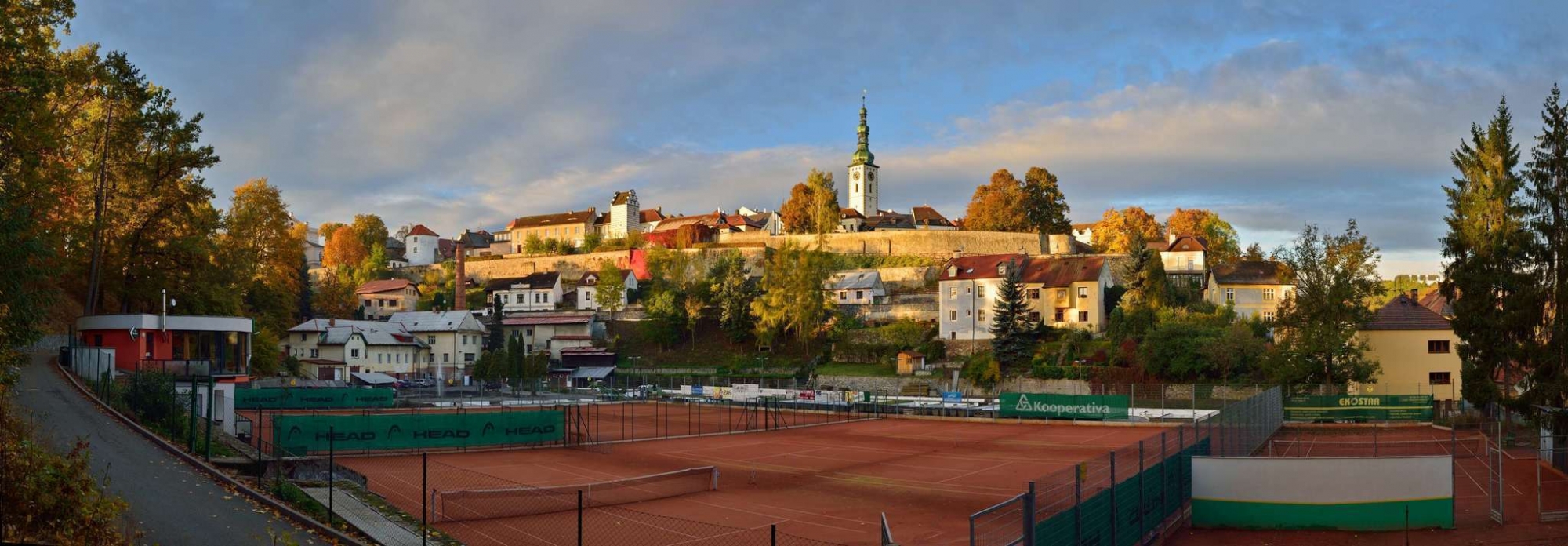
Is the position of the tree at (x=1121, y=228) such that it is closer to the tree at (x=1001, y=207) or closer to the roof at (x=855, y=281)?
the tree at (x=1001, y=207)

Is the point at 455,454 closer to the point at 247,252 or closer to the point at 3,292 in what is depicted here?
the point at 3,292

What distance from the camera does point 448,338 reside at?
274ft

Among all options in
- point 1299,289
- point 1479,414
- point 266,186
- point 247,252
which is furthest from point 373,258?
point 1479,414

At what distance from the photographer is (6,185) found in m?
19.9

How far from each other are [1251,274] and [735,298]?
39.6 m

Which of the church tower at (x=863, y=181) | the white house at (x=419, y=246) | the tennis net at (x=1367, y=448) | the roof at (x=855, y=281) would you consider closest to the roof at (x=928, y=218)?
the church tower at (x=863, y=181)

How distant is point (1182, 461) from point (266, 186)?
209 ft

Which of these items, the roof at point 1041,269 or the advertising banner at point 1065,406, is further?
the roof at point 1041,269

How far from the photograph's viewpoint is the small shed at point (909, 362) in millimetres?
69125

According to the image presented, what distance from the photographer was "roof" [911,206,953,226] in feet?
418

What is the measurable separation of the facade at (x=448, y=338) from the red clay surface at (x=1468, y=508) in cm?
6583

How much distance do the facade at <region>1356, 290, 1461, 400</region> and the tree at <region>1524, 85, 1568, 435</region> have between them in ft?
83.3

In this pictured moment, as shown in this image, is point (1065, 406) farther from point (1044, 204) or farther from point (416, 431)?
point (1044, 204)

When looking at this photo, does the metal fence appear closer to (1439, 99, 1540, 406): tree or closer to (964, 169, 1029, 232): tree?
(1439, 99, 1540, 406): tree
